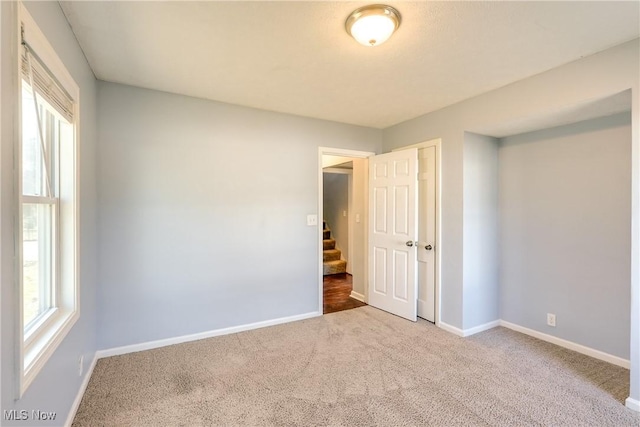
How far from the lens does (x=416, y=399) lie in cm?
198

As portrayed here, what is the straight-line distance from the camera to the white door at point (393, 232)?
3342 mm

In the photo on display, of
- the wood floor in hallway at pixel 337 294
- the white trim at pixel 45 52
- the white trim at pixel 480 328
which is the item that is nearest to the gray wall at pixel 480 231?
the white trim at pixel 480 328

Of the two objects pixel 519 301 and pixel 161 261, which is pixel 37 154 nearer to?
pixel 161 261

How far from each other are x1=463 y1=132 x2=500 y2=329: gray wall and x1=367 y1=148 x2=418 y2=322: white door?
52cm

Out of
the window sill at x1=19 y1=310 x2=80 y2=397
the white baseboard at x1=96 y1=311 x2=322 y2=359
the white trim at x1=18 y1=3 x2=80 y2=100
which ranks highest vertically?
the white trim at x1=18 y1=3 x2=80 y2=100

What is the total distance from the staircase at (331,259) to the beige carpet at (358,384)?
2.82m

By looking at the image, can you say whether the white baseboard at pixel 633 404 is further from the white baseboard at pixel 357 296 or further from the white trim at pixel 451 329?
the white baseboard at pixel 357 296

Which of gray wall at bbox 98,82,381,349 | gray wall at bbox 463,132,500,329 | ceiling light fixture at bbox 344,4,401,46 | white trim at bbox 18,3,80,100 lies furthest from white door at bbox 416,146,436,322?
white trim at bbox 18,3,80,100

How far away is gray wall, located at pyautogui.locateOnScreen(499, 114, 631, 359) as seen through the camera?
2420 mm

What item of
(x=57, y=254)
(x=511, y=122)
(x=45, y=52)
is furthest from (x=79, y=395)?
(x=511, y=122)

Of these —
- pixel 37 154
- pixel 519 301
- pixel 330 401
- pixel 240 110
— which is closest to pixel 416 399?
pixel 330 401

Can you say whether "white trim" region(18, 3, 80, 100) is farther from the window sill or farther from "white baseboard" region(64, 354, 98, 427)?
"white baseboard" region(64, 354, 98, 427)

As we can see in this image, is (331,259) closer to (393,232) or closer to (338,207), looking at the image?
(338,207)

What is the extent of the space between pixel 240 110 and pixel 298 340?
2.41m
